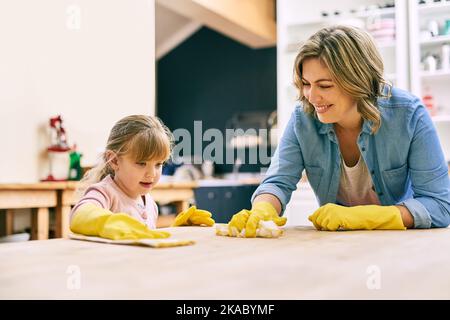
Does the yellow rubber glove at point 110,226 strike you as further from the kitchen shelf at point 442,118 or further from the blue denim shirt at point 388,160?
the kitchen shelf at point 442,118

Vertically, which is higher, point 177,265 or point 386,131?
Result: point 386,131

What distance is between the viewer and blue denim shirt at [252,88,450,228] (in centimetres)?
120

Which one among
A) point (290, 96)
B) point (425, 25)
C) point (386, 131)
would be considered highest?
point (425, 25)

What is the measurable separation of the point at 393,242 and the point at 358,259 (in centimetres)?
22

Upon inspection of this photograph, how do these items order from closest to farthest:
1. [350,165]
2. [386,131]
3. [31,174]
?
[386,131] → [350,165] → [31,174]

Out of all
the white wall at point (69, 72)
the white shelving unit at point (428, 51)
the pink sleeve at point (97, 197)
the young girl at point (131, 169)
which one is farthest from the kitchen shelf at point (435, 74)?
the pink sleeve at point (97, 197)

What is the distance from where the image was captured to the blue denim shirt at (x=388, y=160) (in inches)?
47.2

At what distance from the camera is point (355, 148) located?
4.51ft

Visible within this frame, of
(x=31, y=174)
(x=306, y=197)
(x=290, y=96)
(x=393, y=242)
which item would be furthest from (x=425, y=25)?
(x=393, y=242)

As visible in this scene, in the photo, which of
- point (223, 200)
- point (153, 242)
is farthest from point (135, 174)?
point (223, 200)

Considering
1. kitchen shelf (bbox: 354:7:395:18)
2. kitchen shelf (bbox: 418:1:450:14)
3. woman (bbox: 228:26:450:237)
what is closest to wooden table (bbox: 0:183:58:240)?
woman (bbox: 228:26:450:237)
